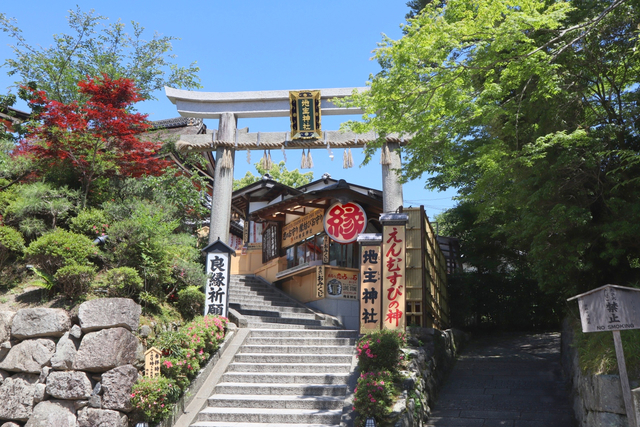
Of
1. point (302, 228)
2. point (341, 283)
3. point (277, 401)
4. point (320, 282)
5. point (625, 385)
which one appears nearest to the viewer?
point (625, 385)

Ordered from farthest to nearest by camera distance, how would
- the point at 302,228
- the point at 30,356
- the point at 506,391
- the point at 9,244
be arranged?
the point at 302,228, the point at 506,391, the point at 9,244, the point at 30,356

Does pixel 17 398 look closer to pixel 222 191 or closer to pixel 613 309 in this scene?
pixel 222 191

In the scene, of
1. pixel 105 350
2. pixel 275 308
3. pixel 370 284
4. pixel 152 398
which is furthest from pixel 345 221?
pixel 152 398

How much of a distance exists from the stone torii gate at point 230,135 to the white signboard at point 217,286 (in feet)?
11.8

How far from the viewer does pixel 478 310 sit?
17578 mm

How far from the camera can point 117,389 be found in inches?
325

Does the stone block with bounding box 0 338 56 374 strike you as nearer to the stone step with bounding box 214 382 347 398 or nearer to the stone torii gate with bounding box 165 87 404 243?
the stone step with bounding box 214 382 347 398

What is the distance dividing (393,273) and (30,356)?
694 cm

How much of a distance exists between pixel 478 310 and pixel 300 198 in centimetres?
737

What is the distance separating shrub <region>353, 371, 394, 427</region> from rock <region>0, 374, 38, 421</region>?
553cm

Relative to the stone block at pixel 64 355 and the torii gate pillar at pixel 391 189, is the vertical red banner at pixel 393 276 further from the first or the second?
the stone block at pixel 64 355

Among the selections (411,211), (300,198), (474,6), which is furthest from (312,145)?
(474,6)

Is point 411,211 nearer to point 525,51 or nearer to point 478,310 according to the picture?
point 525,51

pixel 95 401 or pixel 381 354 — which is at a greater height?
pixel 381 354
